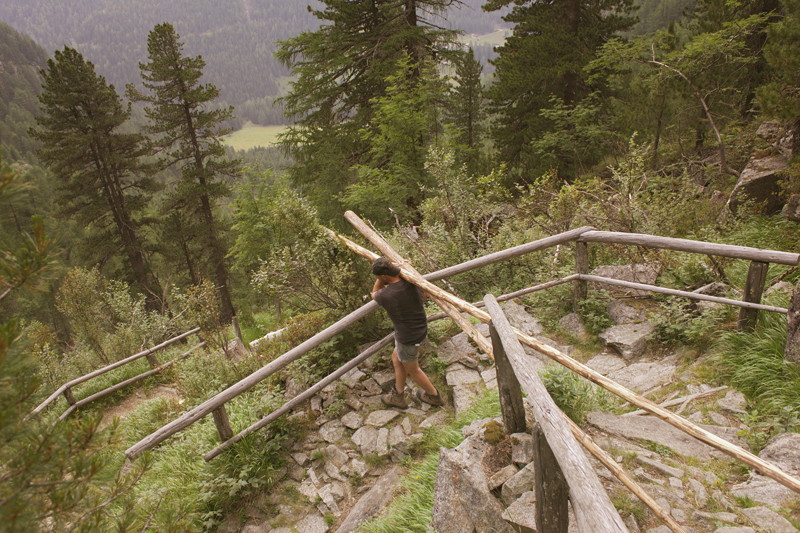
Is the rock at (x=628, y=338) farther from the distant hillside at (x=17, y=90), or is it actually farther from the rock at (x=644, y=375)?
the distant hillside at (x=17, y=90)

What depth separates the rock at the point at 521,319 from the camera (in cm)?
539

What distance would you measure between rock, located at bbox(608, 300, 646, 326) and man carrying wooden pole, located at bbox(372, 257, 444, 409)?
274cm

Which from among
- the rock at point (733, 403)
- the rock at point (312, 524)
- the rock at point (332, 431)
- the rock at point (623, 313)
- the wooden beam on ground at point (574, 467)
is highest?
the wooden beam on ground at point (574, 467)

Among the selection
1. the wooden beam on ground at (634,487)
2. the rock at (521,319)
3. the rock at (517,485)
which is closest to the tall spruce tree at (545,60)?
the rock at (521,319)

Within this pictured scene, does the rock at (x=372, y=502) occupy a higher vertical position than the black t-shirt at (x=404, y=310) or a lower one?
lower

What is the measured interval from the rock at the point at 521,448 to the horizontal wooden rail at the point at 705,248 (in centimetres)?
256

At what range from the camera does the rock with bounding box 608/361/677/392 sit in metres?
3.77

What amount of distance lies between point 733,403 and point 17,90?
12257 centimetres

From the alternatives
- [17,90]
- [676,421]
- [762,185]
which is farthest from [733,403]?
[17,90]

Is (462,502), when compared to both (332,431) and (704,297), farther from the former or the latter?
(704,297)

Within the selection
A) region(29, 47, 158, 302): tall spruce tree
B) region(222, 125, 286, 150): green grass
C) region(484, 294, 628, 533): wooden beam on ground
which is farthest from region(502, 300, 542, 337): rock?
region(222, 125, 286, 150): green grass

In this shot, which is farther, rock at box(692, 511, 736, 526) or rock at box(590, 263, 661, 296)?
rock at box(590, 263, 661, 296)

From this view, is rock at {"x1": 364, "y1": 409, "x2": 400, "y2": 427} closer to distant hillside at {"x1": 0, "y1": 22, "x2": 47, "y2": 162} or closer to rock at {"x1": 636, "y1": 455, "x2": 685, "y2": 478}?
rock at {"x1": 636, "y1": 455, "x2": 685, "y2": 478}

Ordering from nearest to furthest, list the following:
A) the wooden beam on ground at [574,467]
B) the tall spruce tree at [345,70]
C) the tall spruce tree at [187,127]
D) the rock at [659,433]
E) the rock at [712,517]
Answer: the wooden beam on ground at [574,467] < the rock at [712,517] < the rock at [659,433] < the tall spruce tree at [345,70] < the tall spruce tree at [187,127]
